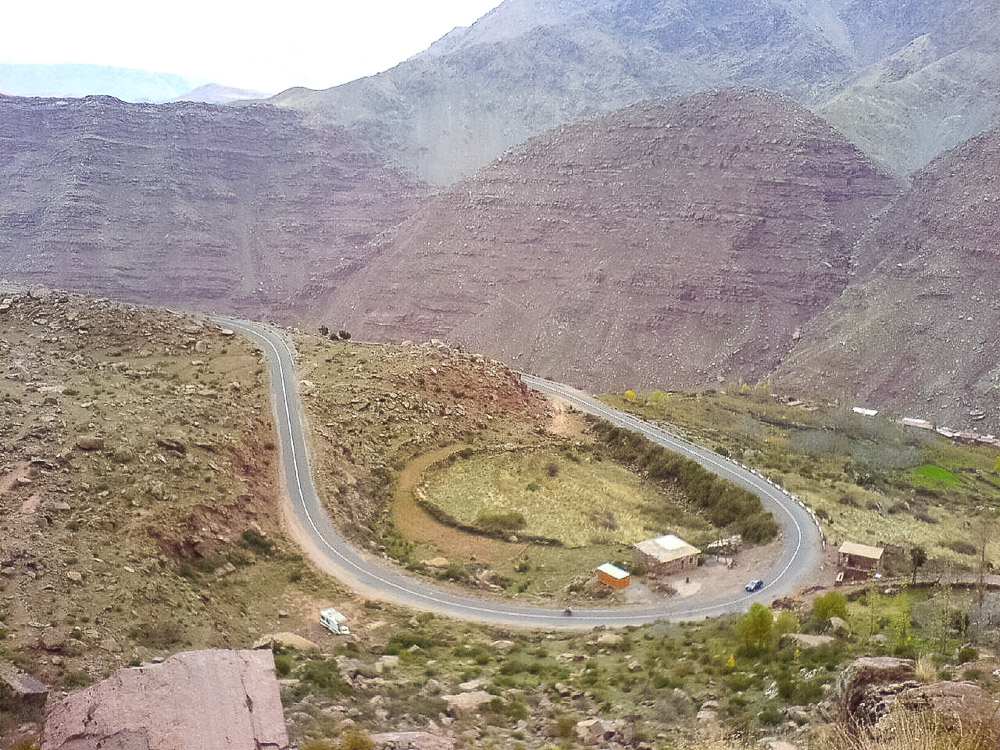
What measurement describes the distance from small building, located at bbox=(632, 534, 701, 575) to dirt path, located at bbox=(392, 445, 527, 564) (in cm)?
507

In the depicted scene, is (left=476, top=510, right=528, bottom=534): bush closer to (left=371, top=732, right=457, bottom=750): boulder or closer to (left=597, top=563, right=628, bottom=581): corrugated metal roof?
(left=597, top=563, right=628, bottom=581): corrugated metal roof

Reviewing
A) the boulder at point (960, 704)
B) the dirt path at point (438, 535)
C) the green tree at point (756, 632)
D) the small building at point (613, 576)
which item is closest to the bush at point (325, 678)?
the green tree at point (756, 632)

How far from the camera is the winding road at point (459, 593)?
103 feet

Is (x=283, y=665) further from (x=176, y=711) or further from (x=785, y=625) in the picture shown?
(x=785, y=625)

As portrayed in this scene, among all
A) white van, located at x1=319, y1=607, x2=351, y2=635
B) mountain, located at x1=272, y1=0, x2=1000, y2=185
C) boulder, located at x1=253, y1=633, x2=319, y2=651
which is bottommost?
white van, located at x1=319, y1=607, x2=351, y2=635

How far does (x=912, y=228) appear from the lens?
102 m

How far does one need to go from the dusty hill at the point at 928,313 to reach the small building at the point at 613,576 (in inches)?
2146

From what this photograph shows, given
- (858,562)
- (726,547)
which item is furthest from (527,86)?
(858,562)

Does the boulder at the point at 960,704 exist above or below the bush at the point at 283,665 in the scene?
above

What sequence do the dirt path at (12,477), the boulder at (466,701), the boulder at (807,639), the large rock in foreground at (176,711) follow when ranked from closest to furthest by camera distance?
1. the large rock in foreground at (176,711)
2. the boulder at (466,701)
3. the boulder at (807,639)
4. the dirt path at (12,477)

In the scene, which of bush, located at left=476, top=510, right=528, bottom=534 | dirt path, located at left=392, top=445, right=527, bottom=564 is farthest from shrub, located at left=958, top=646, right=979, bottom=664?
bush, located at left=476, top=510, right=528, bottom=534

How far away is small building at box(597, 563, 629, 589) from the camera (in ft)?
111

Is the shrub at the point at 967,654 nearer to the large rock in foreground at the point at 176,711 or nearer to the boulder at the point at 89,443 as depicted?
the large rock in foreground at the point at 176,711

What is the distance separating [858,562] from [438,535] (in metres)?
16.7
